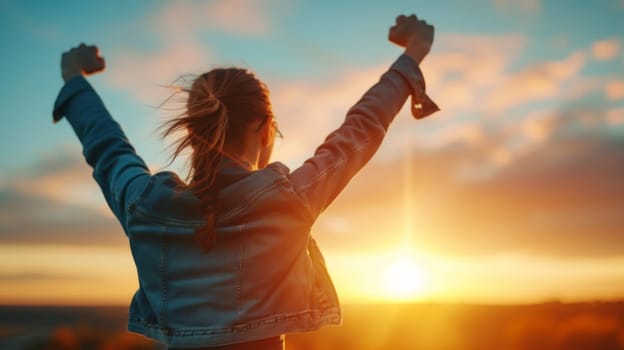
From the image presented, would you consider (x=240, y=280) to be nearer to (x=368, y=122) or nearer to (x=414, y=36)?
(x=368, y=122)

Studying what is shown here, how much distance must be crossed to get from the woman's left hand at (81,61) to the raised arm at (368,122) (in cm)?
130

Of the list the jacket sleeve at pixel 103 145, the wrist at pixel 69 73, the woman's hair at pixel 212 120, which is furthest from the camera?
the wrist at pixel 69 73

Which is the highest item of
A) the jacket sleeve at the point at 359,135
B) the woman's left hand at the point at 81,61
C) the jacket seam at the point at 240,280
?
the woman's left hand at the point at 81,61

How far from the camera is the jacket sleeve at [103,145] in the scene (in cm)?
172

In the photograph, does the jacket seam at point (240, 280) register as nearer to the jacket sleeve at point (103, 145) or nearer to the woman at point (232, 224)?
the woman at point (232, 224)

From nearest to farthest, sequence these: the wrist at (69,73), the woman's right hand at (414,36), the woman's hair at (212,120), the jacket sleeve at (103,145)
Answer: the woman's hair at (212,120), the jacket sleeve at (103,145), the woman's right hand at (414,36), the wrist at (69,73)

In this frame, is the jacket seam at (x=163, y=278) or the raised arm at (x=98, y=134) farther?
the raised arm at (x=98, y=134)

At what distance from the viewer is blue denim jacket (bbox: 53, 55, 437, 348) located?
151cm

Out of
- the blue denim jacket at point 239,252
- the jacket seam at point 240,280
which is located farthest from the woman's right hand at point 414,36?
the jacket seam at point 240,280

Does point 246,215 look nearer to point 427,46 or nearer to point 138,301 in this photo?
point 138,301

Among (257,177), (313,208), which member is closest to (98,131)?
(257,177)

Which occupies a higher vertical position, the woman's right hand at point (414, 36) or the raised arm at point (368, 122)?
the woman's right hand at point (414, 36)

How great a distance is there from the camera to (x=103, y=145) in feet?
6.17

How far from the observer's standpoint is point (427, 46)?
206cm
